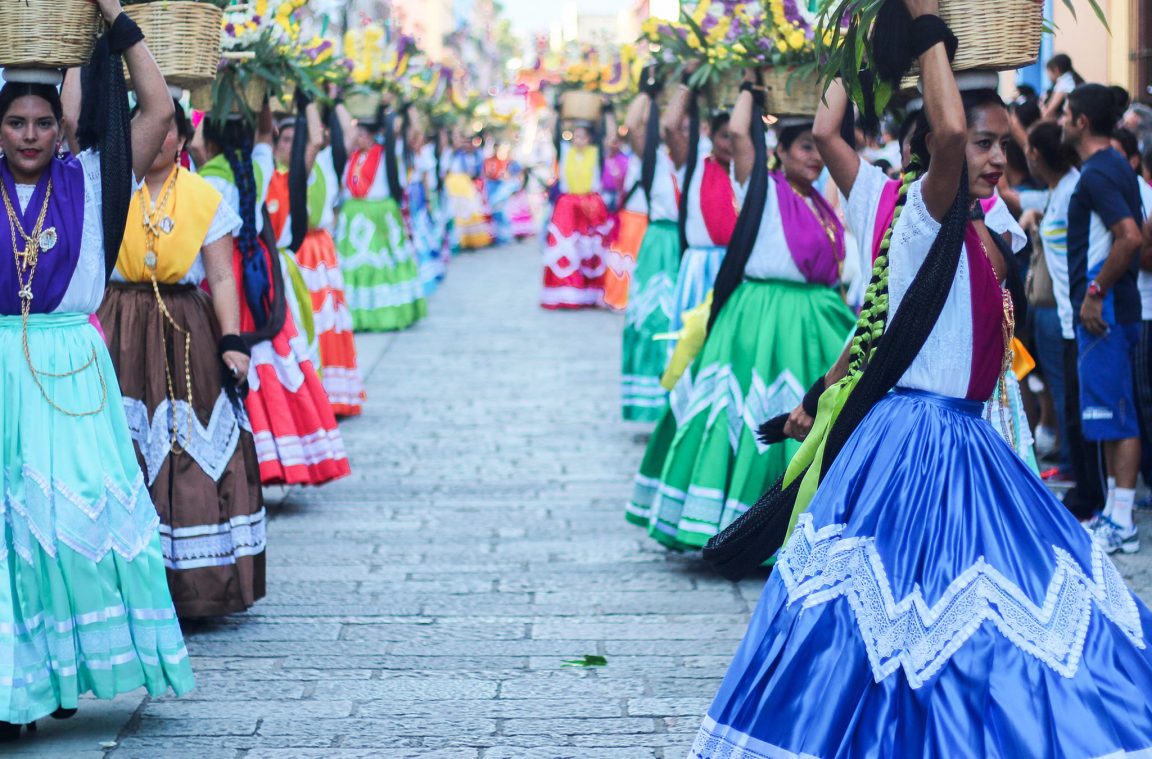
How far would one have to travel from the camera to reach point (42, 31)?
4.47 m

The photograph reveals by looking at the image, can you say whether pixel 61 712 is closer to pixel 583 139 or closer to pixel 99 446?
pixel 99 446

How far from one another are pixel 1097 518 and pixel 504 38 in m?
79.0

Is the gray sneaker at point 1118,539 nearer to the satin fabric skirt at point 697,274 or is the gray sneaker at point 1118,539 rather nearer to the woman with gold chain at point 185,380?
the satin fabric skirt at point 697,274

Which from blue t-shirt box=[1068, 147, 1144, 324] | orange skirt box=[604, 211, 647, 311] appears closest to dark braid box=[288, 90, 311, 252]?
blue t-shirt box=[1068, 147, 1144, 324]

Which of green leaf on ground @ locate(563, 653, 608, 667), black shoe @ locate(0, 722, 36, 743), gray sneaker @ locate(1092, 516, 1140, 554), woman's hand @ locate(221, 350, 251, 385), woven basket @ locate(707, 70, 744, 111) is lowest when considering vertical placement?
gray sneaker @ locate(1092, 516, 1140, 554)

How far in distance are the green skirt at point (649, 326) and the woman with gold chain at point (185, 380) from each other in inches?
166

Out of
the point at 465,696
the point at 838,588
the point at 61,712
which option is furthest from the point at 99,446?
the point at 838,588

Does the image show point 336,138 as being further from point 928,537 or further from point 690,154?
point 928,537

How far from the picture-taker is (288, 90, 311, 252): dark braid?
870cm

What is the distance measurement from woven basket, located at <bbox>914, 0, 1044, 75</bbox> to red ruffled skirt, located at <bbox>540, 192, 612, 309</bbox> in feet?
48.5


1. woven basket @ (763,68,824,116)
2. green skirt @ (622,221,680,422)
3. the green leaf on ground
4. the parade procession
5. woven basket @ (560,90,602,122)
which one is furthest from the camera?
woven basket @ (560,90,602,122)

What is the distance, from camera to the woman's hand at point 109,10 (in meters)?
4.55

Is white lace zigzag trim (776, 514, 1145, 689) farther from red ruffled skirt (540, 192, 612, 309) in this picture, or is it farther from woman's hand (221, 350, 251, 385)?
red ruffled skirt (540, 192, 612, 309)

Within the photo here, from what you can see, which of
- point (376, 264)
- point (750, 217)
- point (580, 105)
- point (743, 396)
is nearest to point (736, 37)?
point (750, 217)
